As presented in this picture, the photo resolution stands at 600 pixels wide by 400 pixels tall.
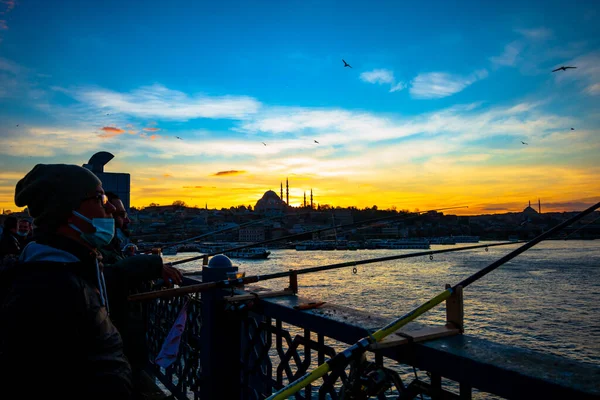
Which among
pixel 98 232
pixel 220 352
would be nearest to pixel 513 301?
pixel 220 352

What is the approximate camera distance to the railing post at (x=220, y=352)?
2.95m

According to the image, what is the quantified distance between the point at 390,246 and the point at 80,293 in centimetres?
Answer: 10068

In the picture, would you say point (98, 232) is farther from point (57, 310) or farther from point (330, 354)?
point (330, 354)

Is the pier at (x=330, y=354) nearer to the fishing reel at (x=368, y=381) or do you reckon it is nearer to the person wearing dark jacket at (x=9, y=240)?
the fishing reel at (x=368, y=381)

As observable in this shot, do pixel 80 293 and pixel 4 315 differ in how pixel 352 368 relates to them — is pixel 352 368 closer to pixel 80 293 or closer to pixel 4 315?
pixel 80 293

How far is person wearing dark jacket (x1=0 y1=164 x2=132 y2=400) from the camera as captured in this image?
1207mm

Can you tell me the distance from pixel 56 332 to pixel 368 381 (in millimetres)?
1030

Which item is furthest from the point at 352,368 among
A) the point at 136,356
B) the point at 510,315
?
the point at 510,315

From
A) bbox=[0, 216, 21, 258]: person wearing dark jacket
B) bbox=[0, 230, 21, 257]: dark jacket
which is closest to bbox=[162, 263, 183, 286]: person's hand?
bbox=[0, 216, 21, 258]: person wearing dark jacket

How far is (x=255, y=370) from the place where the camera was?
2709mm

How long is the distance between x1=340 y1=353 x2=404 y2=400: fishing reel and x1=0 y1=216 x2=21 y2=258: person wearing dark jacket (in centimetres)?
396

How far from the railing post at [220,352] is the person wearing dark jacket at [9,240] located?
2.55 m

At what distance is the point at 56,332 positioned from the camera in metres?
1.24

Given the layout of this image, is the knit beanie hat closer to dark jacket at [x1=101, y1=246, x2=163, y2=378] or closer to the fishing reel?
dark jacket at [x1=101, y1=246, x2=163, y2=378]
